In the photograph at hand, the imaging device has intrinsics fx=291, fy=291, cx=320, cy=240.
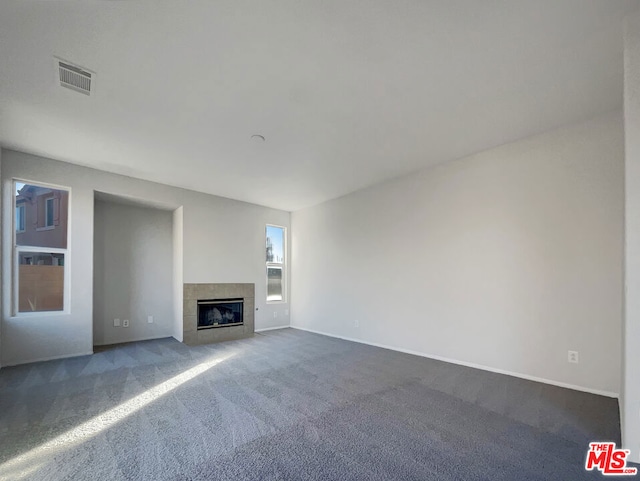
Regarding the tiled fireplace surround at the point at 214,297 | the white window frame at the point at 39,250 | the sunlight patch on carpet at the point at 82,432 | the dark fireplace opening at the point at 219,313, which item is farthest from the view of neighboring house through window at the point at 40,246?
the sunlight patch on carpet at the point at 82,432

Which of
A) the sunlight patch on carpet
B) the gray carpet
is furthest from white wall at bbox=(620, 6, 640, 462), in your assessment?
the sunlight patch on carpet

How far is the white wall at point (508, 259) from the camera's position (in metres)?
2.88

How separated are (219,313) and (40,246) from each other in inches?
111

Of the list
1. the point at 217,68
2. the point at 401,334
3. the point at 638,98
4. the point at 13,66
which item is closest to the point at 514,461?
the point at 638,98

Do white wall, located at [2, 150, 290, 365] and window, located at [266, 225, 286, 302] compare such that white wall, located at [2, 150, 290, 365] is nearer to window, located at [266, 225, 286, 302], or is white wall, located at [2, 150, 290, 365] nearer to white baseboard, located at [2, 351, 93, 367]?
white baseboard, located at [2, 351, 93, 367]

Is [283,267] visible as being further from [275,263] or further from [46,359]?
[46,359]

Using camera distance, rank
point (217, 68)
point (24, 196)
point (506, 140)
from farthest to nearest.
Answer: point (24, 196), point (506, 140), point (217, 68)

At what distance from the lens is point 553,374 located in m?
3.08

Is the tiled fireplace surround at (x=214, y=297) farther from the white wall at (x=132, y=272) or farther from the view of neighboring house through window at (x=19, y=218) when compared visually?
the view of neighboring house through window at (x=19, y=218)

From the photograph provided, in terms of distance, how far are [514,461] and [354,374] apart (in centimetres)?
183

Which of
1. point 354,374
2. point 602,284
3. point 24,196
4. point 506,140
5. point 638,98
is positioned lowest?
point 354,374

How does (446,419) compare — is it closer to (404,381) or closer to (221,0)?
(404,381)

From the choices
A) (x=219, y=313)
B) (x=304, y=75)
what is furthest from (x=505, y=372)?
(x=219, y=313)

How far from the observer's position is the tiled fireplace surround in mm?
5102
